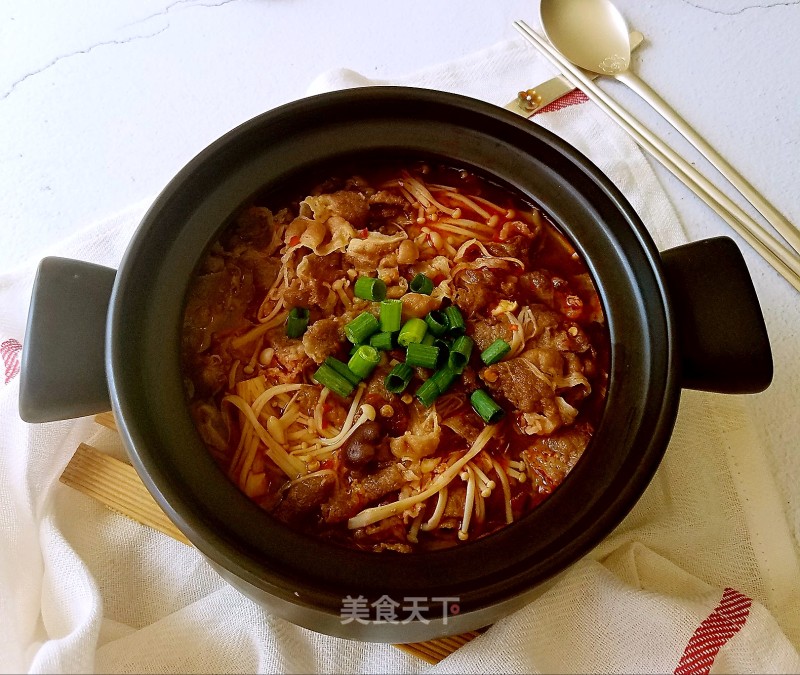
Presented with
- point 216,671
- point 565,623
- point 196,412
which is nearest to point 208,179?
point 196,412

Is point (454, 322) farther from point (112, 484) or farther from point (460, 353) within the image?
point (112, 484)

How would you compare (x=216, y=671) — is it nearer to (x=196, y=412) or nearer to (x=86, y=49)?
(x=196, y=412)

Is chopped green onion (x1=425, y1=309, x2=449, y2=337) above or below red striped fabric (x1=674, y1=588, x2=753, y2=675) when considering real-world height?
above

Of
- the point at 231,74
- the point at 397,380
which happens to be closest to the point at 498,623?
the point at 397,380

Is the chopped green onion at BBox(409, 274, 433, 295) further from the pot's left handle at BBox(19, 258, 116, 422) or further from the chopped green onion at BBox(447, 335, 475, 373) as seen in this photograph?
the pot's left handle at BBox(19, 258, 116, 422)

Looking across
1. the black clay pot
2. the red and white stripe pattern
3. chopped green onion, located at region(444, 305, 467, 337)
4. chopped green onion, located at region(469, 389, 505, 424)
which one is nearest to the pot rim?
the black clay pot
